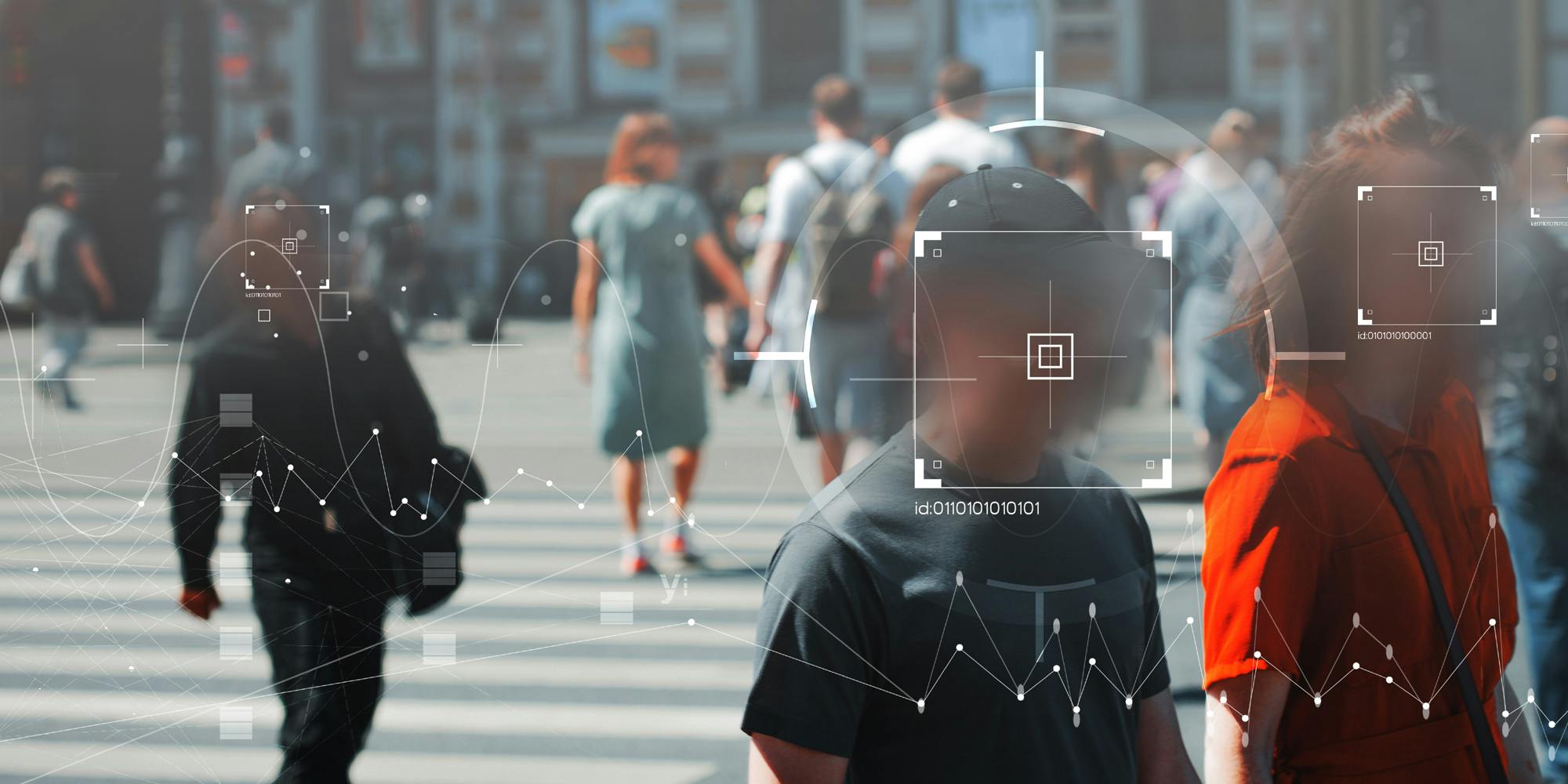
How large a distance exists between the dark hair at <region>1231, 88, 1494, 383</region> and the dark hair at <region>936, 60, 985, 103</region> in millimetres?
2293

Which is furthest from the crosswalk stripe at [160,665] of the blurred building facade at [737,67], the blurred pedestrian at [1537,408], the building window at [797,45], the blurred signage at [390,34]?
the building window at [797,45]

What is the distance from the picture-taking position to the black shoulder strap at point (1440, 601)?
5.55ft

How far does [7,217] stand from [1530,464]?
271cm

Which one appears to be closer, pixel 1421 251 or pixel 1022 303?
pixel 1022 303

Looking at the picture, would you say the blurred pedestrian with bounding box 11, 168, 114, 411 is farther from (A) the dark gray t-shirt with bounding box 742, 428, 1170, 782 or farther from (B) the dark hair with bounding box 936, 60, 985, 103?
(B) the dark hair with bounding box 936, 60, 985, 103

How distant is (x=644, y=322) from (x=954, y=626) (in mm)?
909

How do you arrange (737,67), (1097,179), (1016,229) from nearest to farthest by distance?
(1016,229) < (1097,179) < (737,67)

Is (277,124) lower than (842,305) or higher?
higher

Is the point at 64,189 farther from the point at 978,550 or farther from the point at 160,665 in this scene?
the point at 978,550

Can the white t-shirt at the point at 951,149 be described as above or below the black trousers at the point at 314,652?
above

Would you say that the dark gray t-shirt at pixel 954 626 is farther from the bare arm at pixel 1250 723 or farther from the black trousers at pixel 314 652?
the black trousers at pixel 314 652

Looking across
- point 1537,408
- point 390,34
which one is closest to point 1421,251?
point 1537,408

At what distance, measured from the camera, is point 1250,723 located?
1697 millimetres

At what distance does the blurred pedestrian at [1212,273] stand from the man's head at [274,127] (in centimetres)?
107
